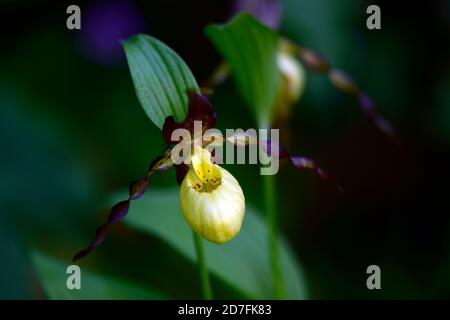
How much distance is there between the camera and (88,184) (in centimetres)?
241

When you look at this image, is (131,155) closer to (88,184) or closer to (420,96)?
(88,184)

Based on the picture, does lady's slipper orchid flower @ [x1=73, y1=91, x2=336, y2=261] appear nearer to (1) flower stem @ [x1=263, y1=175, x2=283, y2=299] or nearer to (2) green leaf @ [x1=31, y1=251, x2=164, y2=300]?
(2) green leaf @ [x1=31, y1=251, x2=164, y2=300]

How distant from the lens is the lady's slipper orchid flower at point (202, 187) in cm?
106

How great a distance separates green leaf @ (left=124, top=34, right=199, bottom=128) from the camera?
43.0 inches

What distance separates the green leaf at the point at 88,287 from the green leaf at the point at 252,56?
1.68ft

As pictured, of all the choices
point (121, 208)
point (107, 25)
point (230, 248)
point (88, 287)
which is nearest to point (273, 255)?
point (230, 248)

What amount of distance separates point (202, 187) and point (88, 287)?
1.37ft

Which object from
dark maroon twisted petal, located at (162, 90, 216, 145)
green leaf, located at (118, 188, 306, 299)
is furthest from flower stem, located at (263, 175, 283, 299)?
dark maroon twisted petal, located at (162, 90, 216, 145)

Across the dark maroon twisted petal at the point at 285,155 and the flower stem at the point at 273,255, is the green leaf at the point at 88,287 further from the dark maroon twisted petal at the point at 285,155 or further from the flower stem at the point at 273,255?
the dark maroon twisted petal at the point at 285,155

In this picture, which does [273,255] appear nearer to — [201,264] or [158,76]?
[201,264]

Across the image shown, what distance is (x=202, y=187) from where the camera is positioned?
1.13 m

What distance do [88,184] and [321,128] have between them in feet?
3.05

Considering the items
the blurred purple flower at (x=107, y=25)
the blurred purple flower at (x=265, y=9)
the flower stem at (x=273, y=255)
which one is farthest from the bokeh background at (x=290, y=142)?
the flower stem at (x=273, y=255)

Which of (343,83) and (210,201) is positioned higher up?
(343,83)
